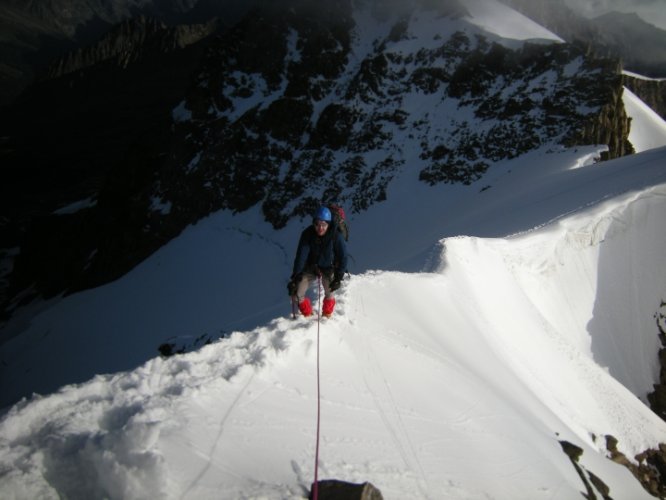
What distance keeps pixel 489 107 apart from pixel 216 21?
18132cm

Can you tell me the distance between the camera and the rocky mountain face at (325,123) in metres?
29.8

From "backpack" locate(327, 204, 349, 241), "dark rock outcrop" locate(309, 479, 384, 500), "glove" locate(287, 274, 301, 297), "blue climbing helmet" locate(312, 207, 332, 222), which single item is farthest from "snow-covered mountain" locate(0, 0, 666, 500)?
"blue climbing helmet" locate(312, 207, 332, 222)

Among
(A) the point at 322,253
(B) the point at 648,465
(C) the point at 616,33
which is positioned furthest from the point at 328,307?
(C) the point at 616,33

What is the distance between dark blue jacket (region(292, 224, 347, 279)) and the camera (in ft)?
20.1

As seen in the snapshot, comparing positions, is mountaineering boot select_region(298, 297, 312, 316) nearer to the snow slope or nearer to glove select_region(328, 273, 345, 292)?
the snow slope

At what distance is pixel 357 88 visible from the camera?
38.1m

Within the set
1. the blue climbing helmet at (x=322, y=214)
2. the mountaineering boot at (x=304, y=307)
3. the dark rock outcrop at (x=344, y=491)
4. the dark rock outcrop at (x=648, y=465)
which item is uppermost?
the blue climbing helmet at (x=322, y=214)

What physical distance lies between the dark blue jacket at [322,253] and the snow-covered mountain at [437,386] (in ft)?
2.63

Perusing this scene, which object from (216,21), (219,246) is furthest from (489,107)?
(216,21)

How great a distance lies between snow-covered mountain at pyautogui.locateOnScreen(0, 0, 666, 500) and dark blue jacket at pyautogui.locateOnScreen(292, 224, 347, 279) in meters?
0.80

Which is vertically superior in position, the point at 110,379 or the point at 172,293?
the point at 172,293

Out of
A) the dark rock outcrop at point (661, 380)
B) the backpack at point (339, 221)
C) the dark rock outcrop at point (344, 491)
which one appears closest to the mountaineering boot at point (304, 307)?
the backpack at point (339, 221)

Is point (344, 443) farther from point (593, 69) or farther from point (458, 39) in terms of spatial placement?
point (458, 39)

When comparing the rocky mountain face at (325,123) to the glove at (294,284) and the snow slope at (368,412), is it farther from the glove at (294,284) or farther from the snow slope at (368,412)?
the glove at (294,284)
